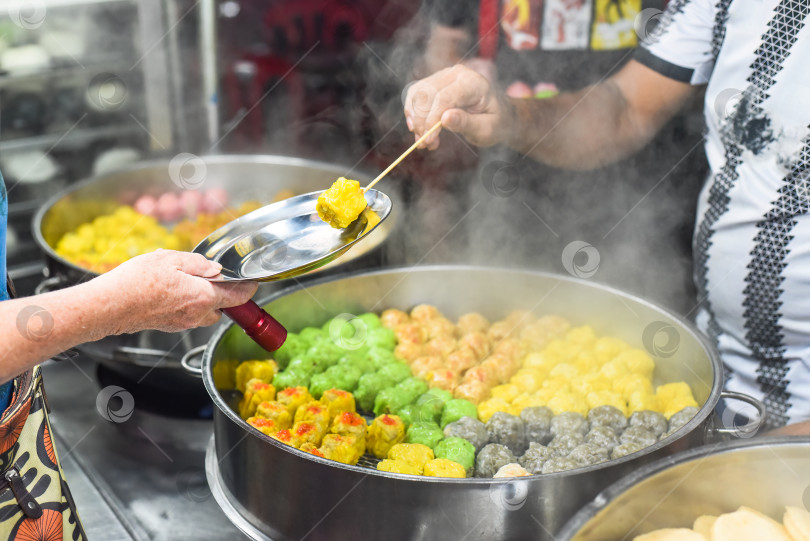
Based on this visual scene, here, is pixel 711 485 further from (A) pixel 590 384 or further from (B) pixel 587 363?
(B) pixel 587 363

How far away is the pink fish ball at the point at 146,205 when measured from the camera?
3.50 m

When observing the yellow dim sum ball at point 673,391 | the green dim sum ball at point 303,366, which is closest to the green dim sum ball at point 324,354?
the green dim sum ball at point 303,366

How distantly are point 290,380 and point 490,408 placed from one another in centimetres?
59

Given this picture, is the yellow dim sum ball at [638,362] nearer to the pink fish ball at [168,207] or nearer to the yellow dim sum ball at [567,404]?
the yellow dim sum ball at [567,404]

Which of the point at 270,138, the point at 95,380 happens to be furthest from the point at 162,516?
the point at 270,138

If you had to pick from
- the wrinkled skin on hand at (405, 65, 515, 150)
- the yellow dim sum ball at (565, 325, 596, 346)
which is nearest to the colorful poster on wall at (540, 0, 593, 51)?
the wrinkled skin on hand at (405, 65, 515, 150)

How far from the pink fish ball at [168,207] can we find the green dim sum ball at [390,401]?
6.14 feet

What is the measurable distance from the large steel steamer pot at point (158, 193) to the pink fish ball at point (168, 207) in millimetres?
48

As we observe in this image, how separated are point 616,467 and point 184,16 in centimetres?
310

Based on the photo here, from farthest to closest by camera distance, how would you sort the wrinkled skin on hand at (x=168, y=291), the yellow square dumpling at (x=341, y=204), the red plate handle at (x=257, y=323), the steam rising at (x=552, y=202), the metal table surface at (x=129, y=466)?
the steam rising at (x=552, y=202) → the metal table surface at (x=129, y=466) → the yellow square dumpling at (x=341, y=204) → the red plate handle at (x=257, y=323) → the wrinkled skin on hand at (x=168, y=291)

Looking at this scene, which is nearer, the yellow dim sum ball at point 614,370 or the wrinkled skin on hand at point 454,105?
the wrinkled skin on hand at point 454,105

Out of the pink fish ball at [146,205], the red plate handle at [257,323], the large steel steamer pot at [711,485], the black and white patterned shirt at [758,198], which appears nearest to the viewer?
the large steel steamer pot at [711,485]

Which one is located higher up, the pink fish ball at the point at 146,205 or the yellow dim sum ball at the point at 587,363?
the pink fish ball at the point at 146,205

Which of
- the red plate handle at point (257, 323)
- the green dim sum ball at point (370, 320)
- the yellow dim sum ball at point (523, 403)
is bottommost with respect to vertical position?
the yellow dim sum ball at point (523, 403)
